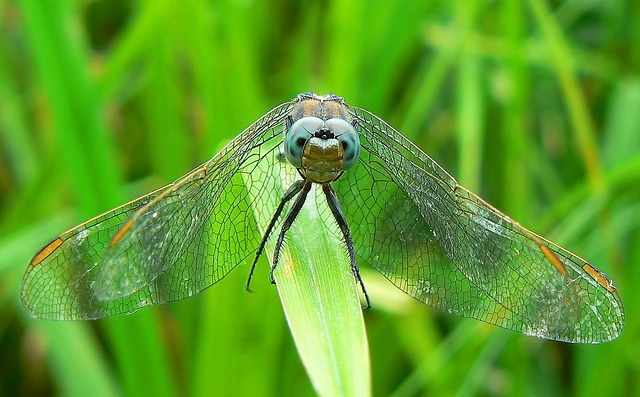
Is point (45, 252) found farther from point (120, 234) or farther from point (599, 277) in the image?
point (599, 277)

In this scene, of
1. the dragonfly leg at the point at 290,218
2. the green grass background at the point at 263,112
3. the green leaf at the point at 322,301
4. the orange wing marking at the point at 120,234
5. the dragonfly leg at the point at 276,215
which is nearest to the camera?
the green leaf at the point at 322,301

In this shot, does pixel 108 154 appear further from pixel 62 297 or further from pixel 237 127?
pixel 62 297

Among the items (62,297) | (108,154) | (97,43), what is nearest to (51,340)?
(108,154)

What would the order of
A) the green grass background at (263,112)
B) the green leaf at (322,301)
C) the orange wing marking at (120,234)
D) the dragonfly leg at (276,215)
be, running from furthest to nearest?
the green grass background at (263,112) < the dragonfly leg at (276,215) < the orange wing marking at (120,234) < the green leaf at (322,301)

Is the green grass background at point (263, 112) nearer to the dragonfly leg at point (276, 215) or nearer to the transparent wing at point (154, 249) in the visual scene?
the dragonfly leg at point (276, 215)

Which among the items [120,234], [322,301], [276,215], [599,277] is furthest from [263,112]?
[599,277]

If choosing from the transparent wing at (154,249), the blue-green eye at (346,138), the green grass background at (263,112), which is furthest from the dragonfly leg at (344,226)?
the green grass background at (263,112)

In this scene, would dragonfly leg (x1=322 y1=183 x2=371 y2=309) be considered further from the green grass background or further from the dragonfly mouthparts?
the green grass background
